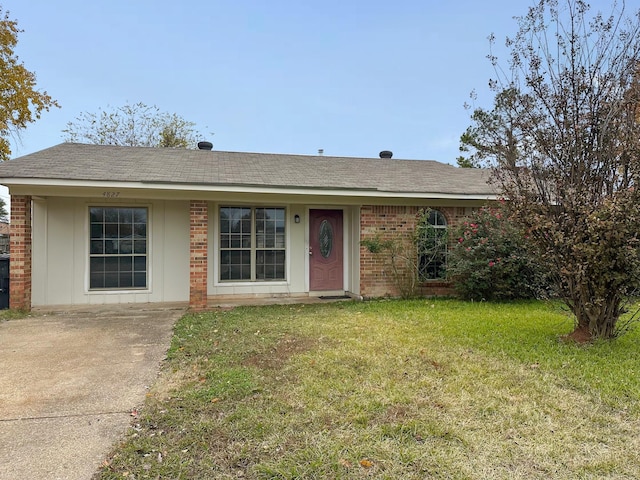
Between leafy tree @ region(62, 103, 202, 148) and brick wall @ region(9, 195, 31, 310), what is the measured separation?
59.8 ft

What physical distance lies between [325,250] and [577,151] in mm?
5937

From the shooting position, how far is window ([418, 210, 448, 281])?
369 inches

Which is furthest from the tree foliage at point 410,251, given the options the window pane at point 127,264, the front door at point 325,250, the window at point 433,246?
the window pane at point 127,264

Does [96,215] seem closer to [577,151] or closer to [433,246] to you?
[433,246]

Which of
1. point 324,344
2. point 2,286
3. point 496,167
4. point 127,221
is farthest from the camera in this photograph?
point 127,221

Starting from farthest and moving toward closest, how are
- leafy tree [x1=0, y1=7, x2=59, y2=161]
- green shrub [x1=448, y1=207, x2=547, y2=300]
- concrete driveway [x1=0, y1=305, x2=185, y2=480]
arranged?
1. leafy tree [x1=0, y1=7, x2=59, y2=161]
2. green shrub [x1=448, y1=207, x2=547, y2=300]
3. concrete driveway [x1=0, y1=305, x2=185, y2=480]

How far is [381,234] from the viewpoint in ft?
30.3

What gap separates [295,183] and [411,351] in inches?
184

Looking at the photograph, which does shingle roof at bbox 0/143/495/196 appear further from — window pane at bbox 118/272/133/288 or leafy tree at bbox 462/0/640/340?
leafy tree at bbox 462/0/640/340

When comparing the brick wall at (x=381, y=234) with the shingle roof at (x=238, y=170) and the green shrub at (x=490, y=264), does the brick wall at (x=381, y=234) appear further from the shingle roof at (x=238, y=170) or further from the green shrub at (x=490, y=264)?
the green shrub at (x=490, y=264)

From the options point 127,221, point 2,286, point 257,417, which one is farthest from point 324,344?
point 2,286

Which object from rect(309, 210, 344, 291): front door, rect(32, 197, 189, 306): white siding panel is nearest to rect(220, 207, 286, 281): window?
rect(309, 210, 344, 291): front door

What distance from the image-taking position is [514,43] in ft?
18.1

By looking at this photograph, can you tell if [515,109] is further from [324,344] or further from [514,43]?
[324,344]
